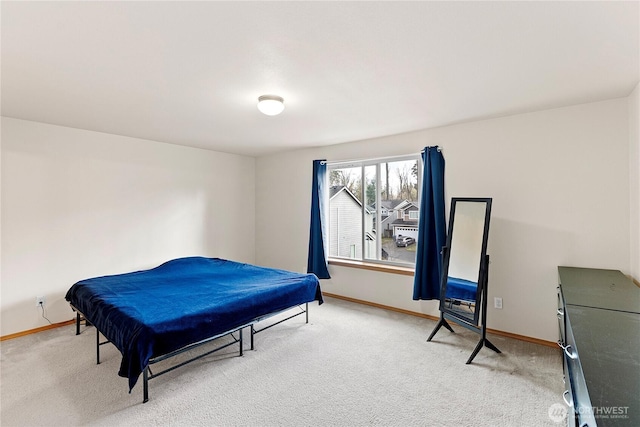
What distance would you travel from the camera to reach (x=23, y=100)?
2703mm

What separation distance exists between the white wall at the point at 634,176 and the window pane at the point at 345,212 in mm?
2801

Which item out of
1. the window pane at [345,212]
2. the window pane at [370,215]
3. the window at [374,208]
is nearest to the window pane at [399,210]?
the window at [374,208]

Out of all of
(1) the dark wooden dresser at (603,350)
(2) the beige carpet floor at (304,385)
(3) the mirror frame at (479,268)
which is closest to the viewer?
(1) the dark wooden dresser at (603,350)

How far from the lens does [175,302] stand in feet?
8.74

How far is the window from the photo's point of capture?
13.2 ft

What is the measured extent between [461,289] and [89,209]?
174 inches

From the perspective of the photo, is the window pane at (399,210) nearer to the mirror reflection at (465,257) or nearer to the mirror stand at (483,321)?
the mirror reflection at (465,257)

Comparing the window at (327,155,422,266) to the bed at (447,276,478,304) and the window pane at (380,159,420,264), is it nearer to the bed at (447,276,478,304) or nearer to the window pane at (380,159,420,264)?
the window pane at (380,159,420,264)

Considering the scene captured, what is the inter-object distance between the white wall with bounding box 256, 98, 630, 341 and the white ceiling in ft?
0.83

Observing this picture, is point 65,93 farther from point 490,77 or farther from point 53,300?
point 490,77

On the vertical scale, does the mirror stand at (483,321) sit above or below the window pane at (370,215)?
below

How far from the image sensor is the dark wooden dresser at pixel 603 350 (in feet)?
2.88

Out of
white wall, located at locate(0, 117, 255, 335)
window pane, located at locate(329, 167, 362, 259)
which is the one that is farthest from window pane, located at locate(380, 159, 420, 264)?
white wall, located at locate(0, 117, 255, 335)

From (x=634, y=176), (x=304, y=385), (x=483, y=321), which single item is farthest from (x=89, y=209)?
(x=634, y=176)
